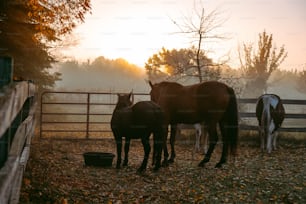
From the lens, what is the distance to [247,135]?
34.1 ft

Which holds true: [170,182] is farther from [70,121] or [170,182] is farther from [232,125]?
[70,121]

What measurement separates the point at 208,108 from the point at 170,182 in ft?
6.39

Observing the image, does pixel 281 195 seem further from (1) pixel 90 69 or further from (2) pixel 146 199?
(1) pixel 90 69

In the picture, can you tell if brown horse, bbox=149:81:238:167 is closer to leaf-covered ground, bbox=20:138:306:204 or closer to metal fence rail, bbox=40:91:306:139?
leaf-covered ground, bbox=20:138:306:204

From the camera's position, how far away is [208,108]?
670 centimetres

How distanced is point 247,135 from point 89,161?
228 inches

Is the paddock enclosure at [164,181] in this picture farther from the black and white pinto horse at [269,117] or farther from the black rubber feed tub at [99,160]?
the black and white pinto horse at [269,117]

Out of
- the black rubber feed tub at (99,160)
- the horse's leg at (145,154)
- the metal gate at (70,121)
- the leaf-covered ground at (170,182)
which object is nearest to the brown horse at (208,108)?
the leaf-covered ground at (170,182)

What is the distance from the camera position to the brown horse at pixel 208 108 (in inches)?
261

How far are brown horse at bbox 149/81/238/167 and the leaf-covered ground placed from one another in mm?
547

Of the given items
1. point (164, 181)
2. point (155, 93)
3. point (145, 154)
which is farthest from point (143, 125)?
point (155, 93)

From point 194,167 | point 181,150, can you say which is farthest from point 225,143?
point 181,150

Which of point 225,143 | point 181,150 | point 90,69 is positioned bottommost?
point 181,150

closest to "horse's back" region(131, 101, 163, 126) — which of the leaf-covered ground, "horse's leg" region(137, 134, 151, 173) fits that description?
"horse's leg" region(137, 134, 151, 173)
